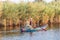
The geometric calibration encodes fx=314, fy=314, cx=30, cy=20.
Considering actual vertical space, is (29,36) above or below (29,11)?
below

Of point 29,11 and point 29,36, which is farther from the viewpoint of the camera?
point 29,11

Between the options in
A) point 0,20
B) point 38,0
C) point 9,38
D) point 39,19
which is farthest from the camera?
point 38,0

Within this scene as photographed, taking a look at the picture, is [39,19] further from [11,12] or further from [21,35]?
[21,35]

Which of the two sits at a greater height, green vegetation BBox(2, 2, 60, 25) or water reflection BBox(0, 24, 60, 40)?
green vegetation BBox(2, 2, 60, 25)

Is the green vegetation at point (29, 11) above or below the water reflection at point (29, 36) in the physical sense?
above

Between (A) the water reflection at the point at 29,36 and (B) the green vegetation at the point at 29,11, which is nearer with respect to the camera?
(A) the water reflection at the point at 29,36

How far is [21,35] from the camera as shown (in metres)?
24.4

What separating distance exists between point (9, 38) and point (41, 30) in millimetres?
4147

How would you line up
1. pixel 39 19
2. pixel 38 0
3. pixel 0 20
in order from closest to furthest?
pixel 0 20, pixel 39 19, pixel 38 0

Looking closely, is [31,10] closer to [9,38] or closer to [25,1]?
[25,1]

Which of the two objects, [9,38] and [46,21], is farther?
[46,21]

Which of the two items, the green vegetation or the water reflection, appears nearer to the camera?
the water reflection

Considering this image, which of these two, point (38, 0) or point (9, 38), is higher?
point (38, 0)

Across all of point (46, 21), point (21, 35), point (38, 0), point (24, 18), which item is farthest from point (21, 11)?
point (21, 35)
